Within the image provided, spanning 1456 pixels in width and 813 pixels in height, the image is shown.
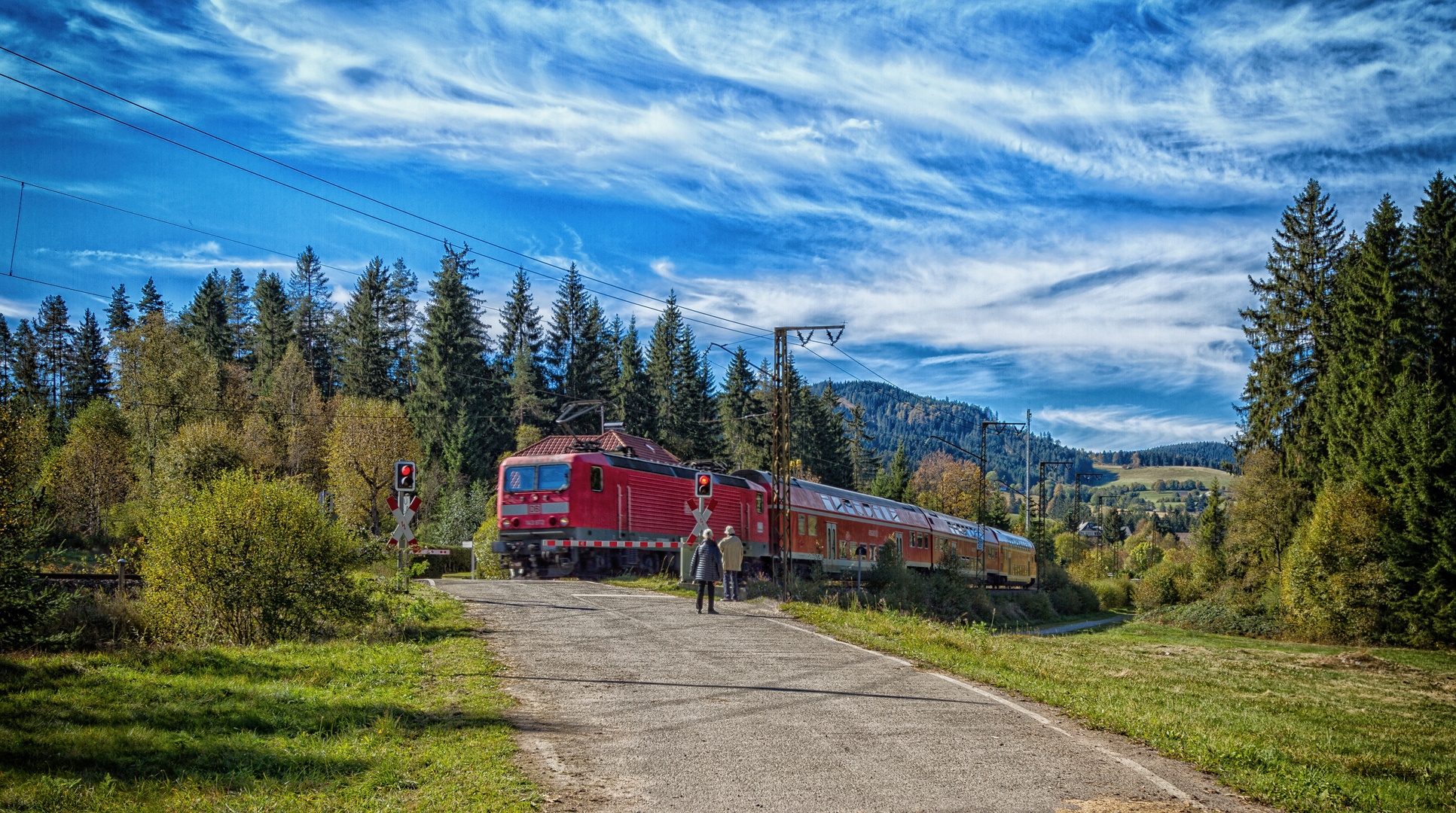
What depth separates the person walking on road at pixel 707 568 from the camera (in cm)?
1839

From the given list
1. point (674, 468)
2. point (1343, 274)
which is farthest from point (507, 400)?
point (1343, 274)

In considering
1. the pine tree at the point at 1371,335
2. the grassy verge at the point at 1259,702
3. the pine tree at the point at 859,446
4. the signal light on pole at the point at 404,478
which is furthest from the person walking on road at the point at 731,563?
the pine tree at the point at 859,446

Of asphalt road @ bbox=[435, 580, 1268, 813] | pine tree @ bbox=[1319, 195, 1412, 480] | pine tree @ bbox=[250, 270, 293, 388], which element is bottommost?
asphalt road @ bbox=[435, 580, 1268, 813]

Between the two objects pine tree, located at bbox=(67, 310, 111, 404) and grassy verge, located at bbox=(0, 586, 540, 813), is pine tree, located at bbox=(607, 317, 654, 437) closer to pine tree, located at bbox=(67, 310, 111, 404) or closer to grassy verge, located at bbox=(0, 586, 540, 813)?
pine tree, located at bbox=(67, 310, 111, 404)

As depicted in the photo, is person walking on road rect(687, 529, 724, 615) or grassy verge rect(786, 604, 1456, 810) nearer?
grassy verge rect(786, 604, 1456, 810)

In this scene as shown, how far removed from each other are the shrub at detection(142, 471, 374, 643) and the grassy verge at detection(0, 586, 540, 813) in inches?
77.7

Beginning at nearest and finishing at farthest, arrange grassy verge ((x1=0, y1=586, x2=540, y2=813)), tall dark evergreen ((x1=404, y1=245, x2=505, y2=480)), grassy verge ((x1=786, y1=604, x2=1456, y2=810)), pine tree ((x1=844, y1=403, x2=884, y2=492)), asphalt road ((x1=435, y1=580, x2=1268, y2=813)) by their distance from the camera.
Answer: grassy verge ((x1=0, y1=586, x2=540, y2=813)) → asphalt road ((x1=435, y1=580, x2=1268, y2=813)) → grassy verge ((x1=786, y1=604, x2=1456, y2=810)) → tall dark evergreen ((x1=404, y1=245, x2=505, y2=480)) → pine tree ((x1=844, y1=403, x2=884, y2=492))

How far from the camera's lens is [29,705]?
7.89 meters

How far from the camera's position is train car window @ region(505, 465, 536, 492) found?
26.8m

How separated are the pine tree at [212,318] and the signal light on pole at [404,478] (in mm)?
56605

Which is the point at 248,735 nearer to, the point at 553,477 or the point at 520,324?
the point at 553,477

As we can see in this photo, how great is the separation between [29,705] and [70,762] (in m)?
1.66

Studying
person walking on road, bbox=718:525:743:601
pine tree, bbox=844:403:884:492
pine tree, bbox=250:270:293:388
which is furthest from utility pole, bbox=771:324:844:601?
pine tree, bbox=844:403:884:492

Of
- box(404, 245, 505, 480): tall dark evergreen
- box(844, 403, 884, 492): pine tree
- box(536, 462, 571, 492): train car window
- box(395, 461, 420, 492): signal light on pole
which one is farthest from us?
box(844, 403, 884, 492): pine tree
